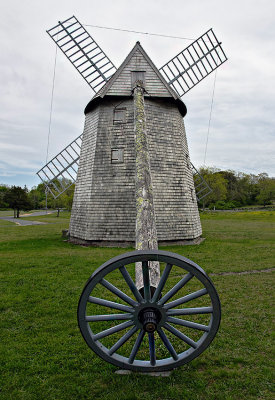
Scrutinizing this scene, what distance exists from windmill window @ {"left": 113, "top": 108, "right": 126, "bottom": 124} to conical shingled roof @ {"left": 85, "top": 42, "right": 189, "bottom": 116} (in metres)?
0.75

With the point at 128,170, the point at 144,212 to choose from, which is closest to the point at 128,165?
the point at 128,170

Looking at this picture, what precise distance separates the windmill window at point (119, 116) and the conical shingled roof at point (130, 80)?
0.75 metres

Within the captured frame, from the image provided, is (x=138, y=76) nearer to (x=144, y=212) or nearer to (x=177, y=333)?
(x=144, y=212)

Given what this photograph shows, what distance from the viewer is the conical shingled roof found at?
1344 cm

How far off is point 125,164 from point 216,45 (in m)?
10.3

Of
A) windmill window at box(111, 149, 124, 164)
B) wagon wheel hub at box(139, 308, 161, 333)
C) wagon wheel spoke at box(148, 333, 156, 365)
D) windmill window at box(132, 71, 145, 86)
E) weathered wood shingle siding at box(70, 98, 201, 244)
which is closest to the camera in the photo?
wagon wheel hub at box(139, 308, 161, 333)

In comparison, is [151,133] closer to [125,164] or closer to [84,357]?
[125,164]

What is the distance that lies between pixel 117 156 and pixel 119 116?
208cm

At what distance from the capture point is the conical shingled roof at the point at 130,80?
13438mm

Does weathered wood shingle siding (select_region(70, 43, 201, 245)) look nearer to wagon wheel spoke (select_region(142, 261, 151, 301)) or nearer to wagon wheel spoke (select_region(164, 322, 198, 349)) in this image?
wagon wheel spoke (select_region(164, 322, 198, 349))

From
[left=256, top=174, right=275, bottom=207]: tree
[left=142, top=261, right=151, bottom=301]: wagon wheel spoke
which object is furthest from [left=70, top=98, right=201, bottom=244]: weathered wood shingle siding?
[left=256, top=174, right=275, bottom=207]: tree

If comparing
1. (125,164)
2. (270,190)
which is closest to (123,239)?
(125,164)

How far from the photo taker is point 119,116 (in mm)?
13586

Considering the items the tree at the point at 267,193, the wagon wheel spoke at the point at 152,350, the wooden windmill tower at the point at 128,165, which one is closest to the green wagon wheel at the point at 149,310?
the wagon wheel spoke at the point at 152,350
